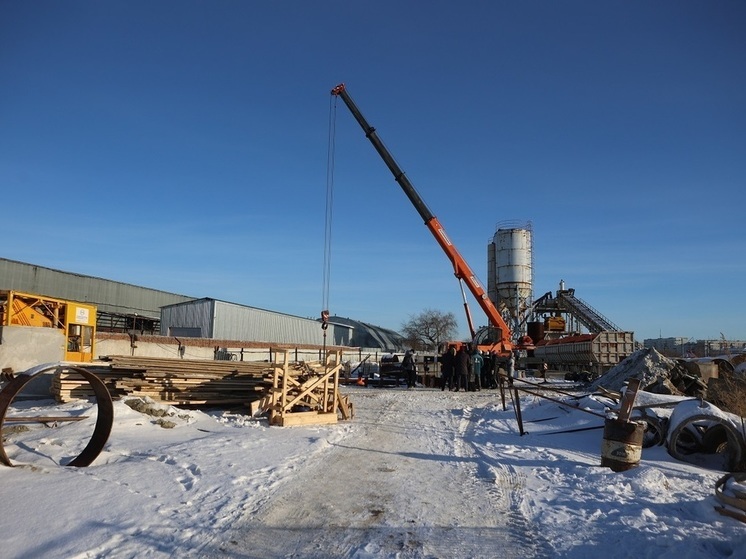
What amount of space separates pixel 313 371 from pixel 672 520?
10.1 meters

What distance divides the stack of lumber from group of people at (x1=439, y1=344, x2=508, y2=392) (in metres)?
10.6

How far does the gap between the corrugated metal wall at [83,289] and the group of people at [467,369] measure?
120ft

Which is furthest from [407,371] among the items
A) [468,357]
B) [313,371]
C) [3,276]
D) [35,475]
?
[3,276]

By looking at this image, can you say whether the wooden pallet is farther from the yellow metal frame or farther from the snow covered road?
the yellow metal frame

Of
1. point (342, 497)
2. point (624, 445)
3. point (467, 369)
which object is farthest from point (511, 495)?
point (467, 369)

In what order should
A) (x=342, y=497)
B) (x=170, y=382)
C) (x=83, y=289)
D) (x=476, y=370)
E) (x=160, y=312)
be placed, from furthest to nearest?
1. (x=160, y=312)
2. (x=83, y=289)
3. (x=476, y=370)
4. (x=170, y=382)
5. (x=342, y=497)

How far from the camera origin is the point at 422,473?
8094mm

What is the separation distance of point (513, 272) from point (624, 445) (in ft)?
110

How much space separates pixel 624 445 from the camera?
25.6 ft

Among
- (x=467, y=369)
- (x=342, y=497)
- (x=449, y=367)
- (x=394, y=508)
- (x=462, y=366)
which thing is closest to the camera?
(x=394, y=508)

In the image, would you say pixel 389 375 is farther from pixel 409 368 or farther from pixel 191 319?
pixel 191 319

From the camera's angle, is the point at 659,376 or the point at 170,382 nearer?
the point at 170,382

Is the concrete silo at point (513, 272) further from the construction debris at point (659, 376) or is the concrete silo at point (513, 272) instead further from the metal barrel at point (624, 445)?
the metal barrel at point (624, 445)

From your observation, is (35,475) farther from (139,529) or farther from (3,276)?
(3,276)
